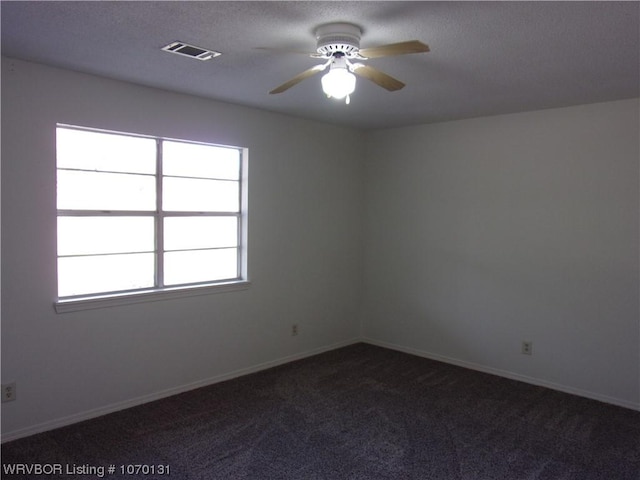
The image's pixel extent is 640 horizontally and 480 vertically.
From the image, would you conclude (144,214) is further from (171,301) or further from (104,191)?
Result: (171,301)

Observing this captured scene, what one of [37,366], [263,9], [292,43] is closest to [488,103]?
[292,43]

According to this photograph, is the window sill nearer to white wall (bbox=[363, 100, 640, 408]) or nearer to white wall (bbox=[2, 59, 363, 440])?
white wall (bbox=[2, 59, 363, 440])

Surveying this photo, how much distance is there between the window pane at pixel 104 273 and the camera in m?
3.50

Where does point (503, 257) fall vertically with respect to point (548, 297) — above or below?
above

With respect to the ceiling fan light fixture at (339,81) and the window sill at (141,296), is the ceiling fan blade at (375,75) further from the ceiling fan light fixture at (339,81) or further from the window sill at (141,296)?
the window sill at (141,296)

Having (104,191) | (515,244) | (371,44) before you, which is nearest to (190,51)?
(371,44)

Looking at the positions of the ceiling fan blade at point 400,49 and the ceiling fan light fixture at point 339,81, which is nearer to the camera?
the ceiling fan blade at point 400,49

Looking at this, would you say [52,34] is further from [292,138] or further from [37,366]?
[292,138]

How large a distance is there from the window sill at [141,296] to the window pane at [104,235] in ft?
1.09

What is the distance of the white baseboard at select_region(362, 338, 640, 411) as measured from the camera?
3.96 m

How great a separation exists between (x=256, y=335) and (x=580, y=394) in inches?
110

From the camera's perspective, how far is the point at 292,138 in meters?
4.81

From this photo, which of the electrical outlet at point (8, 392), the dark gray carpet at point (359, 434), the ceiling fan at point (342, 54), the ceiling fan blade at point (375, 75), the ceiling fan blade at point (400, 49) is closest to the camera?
the ceiling fan blade at point (400, 49)

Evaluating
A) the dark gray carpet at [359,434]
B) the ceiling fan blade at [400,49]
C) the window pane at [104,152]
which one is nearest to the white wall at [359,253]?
the window pane at [104,152]
